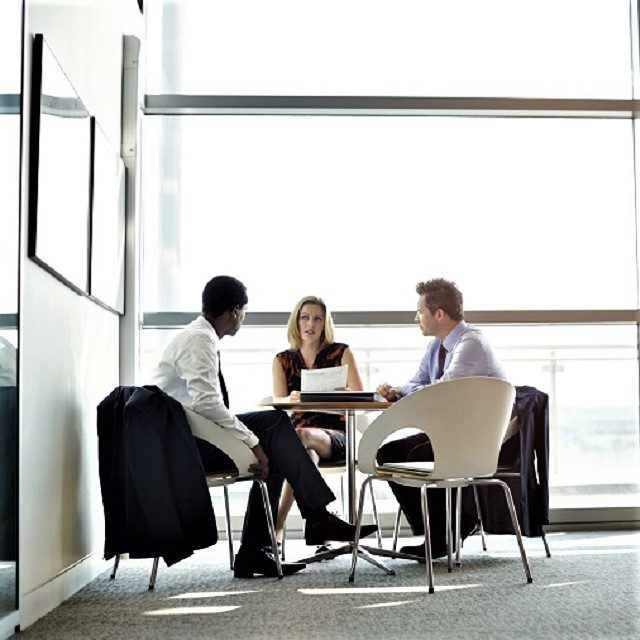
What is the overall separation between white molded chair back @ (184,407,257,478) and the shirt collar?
3.89ft

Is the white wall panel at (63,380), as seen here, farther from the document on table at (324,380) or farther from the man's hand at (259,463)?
the document on table at (324,380)

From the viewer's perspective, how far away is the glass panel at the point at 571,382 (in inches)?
234

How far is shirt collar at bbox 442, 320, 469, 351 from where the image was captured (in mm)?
4941

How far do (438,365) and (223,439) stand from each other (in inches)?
54.5

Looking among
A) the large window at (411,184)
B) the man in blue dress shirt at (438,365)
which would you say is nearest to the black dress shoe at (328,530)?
the man in blue dress shirt at (438,365)

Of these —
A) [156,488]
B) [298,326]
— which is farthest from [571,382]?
[156,488]

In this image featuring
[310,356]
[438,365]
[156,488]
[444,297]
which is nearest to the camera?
[156,488]

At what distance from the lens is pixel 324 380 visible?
14.7 ft

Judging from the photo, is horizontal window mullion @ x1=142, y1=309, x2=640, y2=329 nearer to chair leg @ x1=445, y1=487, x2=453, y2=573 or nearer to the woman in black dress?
the woman in black dress

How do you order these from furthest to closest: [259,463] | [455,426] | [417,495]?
[417,495]
[259,463]
[455,426]

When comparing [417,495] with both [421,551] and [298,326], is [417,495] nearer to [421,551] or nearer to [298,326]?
[421,551]

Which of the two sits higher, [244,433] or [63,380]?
[63,380]

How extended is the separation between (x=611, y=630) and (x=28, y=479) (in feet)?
5.90

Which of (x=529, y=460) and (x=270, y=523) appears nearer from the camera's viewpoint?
(x=270, y=523)
